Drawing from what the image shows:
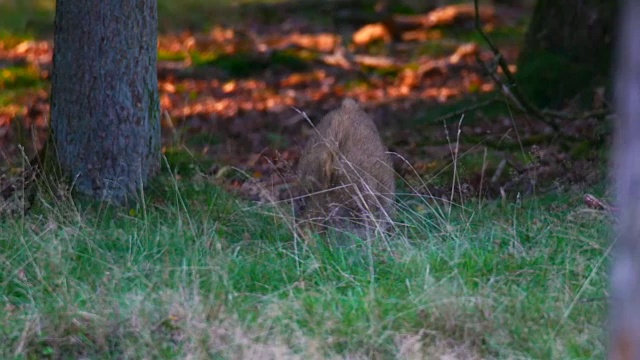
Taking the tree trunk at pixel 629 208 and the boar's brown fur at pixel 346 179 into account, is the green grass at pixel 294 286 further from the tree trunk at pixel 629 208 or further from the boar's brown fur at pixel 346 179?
the tree trunk at pixel 629 208

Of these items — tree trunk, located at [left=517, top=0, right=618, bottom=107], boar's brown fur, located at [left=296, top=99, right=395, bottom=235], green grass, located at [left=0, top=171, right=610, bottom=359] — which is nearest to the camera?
green grass, located at [left=0, top=171, right=610, bottom=359]

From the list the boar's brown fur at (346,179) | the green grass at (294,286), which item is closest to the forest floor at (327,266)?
the green grass at (294,286)

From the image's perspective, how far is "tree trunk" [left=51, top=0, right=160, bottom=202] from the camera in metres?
6.94

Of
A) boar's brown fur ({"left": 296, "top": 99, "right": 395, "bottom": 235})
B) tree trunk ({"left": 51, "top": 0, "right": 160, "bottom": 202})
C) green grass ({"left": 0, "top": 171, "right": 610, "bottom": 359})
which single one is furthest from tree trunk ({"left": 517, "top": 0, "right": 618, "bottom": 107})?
tree trunk ({"left": 51, "top": 0, "right": 160, "bottom": 202})

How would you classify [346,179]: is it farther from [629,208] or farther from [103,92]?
[629,208]

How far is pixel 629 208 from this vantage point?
3.07 meters

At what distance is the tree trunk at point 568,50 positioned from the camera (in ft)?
32.6

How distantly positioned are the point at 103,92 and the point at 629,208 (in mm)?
4682

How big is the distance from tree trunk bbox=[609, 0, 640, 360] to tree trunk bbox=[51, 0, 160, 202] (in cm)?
445

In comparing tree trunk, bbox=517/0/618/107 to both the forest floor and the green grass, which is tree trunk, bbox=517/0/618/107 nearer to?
the forest floor

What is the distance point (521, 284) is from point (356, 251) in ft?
3.27

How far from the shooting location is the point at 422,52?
15.7 metres

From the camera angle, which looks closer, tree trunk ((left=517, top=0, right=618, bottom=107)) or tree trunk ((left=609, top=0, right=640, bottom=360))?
tree trunk ((left=609, top=0, right=640, bottom=360))

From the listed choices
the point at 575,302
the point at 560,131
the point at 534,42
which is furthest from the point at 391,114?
the point at 575,302
